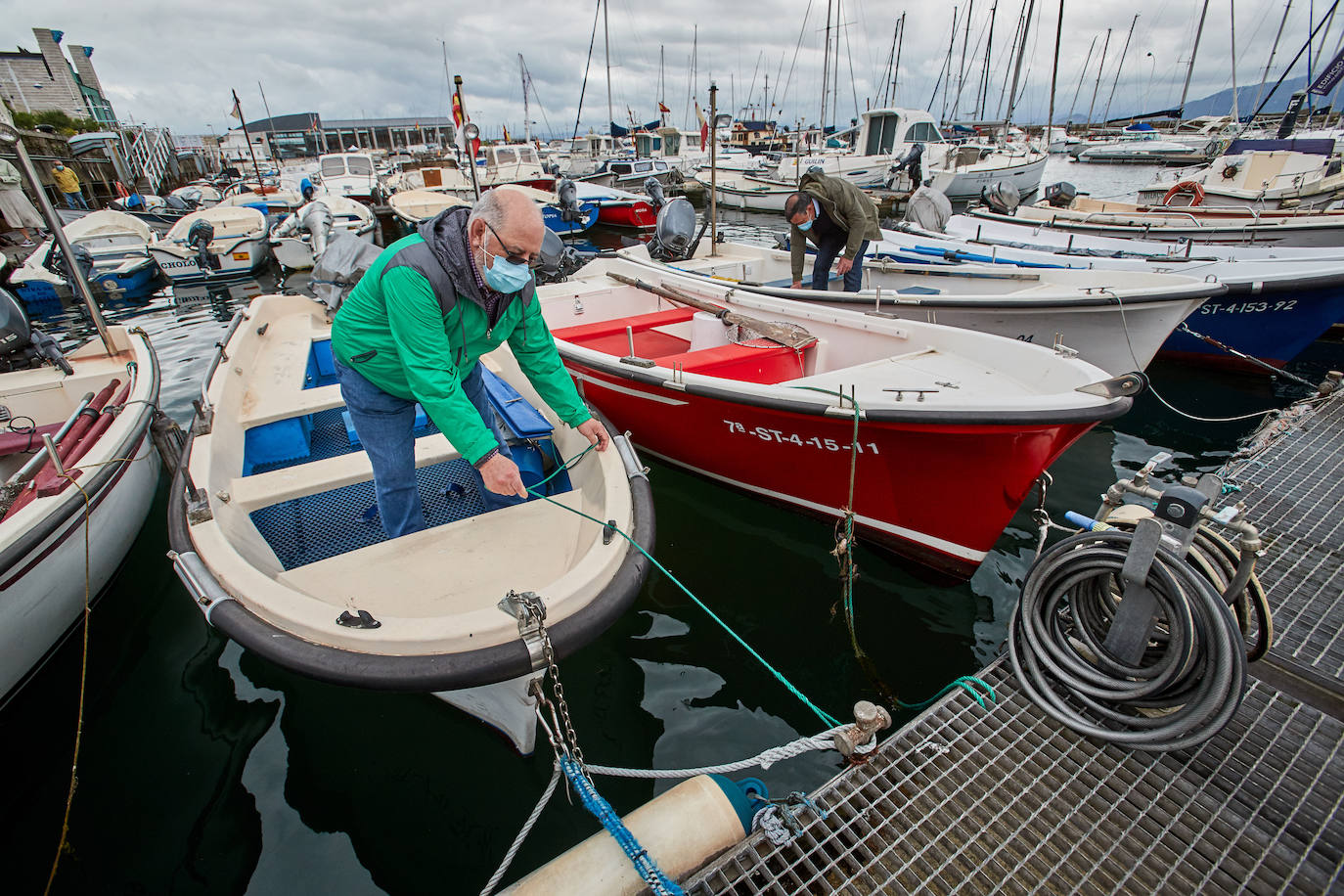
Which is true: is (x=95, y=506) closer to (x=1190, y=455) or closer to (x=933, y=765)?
(x=933, y=765)

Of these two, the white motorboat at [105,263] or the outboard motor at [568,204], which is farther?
the outboard motor at [568,204]

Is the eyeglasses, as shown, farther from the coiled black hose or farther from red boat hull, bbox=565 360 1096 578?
the coiled black hose

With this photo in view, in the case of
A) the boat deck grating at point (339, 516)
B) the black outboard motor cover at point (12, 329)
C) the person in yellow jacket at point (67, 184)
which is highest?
the person in yellow jacket at point (67, 184)

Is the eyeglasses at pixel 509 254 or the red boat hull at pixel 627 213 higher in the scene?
the eyeglasses at pixel 509 254

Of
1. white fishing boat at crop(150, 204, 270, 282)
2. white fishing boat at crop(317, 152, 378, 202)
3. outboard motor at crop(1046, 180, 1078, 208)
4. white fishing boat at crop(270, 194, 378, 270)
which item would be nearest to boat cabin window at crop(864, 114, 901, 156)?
outboard motor at crop(1046, 180, 1078, 208)

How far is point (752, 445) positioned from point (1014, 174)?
25.3m

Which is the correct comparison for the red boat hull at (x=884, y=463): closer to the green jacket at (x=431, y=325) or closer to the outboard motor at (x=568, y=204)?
the green jacket at (x=431, y=325)

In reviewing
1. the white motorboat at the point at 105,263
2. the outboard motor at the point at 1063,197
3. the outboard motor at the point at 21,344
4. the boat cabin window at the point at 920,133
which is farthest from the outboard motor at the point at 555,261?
the boat cabin window at the point at 920,133

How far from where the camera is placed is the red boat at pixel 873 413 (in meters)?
3.40

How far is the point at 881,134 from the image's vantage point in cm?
2517

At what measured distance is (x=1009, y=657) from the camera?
8.79 ft

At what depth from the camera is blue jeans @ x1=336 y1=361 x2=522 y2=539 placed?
9.24 ft

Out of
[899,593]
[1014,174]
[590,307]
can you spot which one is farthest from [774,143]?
[899,593]

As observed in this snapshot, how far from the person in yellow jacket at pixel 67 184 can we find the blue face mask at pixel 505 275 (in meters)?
33.6
